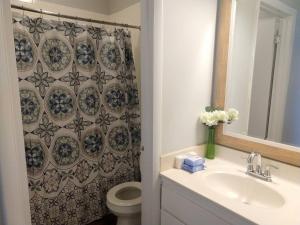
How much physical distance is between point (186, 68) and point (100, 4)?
5.54ft

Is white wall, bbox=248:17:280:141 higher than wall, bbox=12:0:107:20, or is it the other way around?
wall, bbox=12:0:107:20

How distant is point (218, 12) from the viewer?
1.40 metres

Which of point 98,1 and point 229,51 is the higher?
point 98,1

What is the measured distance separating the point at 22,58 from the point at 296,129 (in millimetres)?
1788

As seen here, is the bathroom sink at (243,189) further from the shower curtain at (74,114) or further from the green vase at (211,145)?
the shower curtain at (74,114)

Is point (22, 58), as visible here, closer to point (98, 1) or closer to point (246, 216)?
point (98, 1)

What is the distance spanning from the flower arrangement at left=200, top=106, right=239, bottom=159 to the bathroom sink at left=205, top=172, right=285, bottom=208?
0.21 metres

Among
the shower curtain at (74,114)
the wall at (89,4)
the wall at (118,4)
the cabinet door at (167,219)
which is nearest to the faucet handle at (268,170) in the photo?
the cabinet door at (167,219)

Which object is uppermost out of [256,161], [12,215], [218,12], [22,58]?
[218,12]

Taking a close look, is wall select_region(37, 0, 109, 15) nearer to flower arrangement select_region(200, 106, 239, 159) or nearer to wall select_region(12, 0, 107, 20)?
wall select_region(12, 0, 107, 20)

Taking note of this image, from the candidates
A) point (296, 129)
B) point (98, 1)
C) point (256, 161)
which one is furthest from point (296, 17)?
point (98, 1)

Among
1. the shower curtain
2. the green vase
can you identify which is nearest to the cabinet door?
the green vase

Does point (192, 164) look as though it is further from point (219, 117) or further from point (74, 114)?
point (74, 114)

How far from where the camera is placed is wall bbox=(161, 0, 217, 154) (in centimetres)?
120
